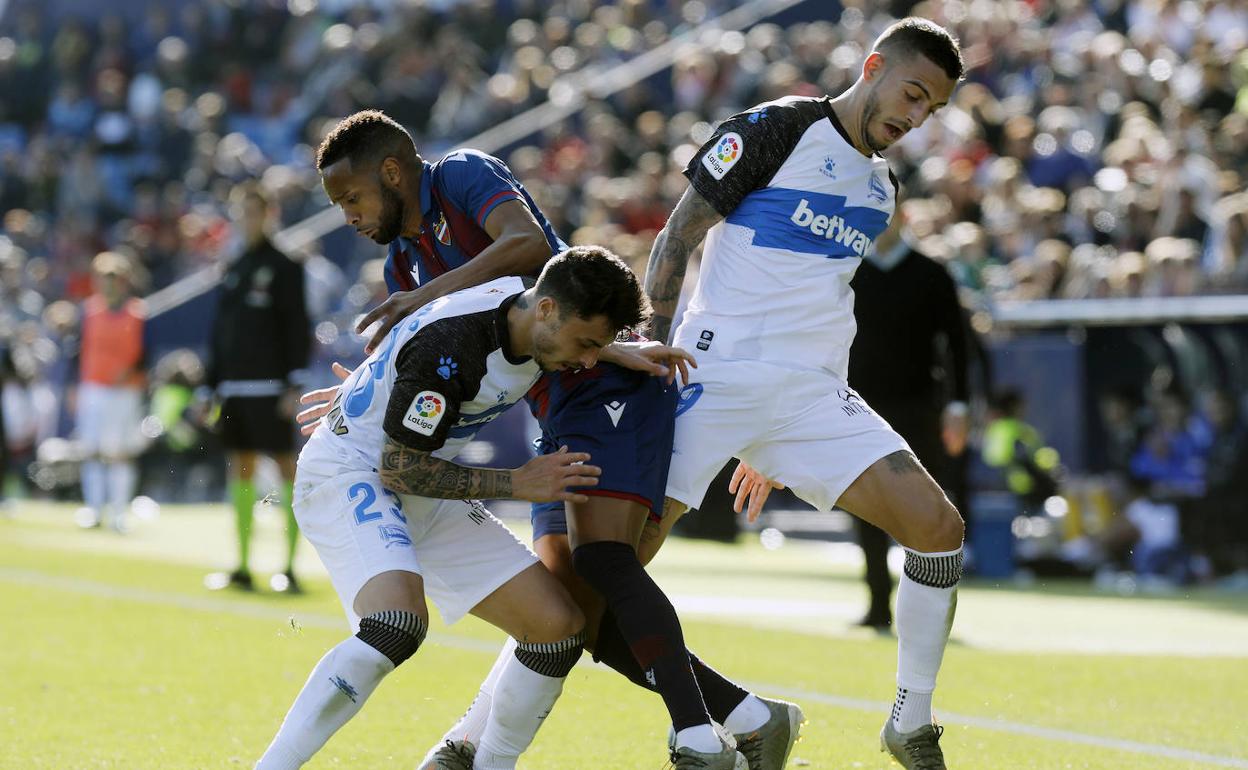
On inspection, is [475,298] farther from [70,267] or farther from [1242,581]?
[70,267]

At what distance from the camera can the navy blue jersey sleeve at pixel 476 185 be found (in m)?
5.77

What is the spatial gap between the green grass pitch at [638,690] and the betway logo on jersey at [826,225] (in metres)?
1.84

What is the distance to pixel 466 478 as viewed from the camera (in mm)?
5297

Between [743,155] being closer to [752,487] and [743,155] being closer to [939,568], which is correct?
[752,487]

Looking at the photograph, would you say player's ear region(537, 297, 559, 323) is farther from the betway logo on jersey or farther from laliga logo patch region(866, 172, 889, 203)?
laliga logo patch region(866, 172, 889, 203)

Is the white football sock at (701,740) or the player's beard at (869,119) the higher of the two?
the player's beard at (869,119)

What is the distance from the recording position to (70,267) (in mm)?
27188

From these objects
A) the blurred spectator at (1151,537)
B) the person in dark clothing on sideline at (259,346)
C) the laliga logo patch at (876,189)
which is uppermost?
the laliga logo patch at (876,189)

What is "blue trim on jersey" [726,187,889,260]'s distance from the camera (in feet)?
19.7

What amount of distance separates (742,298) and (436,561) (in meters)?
1.35

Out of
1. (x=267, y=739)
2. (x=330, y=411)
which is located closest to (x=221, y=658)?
(x=267, y=739)

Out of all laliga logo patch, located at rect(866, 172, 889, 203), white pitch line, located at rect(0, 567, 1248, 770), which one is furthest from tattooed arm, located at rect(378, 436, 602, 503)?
white pitch line, located at rect(0, 567, 1248, 770)

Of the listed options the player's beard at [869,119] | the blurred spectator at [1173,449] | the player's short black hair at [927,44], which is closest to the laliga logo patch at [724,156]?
the player's beard at [869,119]

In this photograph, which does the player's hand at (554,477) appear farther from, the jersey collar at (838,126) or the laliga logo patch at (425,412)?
the jersey collar at (838,126)
